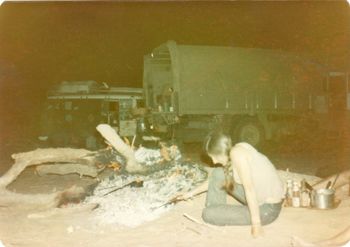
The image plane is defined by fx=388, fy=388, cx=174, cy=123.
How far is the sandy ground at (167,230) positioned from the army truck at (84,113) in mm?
6045

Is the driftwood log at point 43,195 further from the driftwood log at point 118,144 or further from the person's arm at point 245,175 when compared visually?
the person's arm at point 245,175

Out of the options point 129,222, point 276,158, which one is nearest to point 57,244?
point 129,222

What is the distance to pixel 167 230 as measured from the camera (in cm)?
434

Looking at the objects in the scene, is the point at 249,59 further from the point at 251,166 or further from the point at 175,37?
the point at 251,166

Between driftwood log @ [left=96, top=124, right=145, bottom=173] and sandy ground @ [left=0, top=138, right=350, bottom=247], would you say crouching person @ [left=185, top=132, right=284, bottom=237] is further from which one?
driftwood log @ [left=96, top=124, right=145, bottom=173]

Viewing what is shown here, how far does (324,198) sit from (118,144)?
3.01 m

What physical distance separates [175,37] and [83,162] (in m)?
7.39

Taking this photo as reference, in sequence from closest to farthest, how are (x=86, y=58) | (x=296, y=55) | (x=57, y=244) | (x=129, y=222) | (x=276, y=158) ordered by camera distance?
1. (x=57, y=244)
2. (x=129, y=222)
3. (x=276, y=158)
4. (x=296, y=55)
5. (x=86, y=58)

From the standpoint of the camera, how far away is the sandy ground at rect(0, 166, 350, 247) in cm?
398

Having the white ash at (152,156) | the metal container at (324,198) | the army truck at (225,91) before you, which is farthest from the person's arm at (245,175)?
the army truck at (225,91)

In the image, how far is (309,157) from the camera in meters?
9.98

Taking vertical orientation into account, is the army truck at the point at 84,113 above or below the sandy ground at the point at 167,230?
above

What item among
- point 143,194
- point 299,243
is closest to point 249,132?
point 143,194

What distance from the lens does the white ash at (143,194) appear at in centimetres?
488
